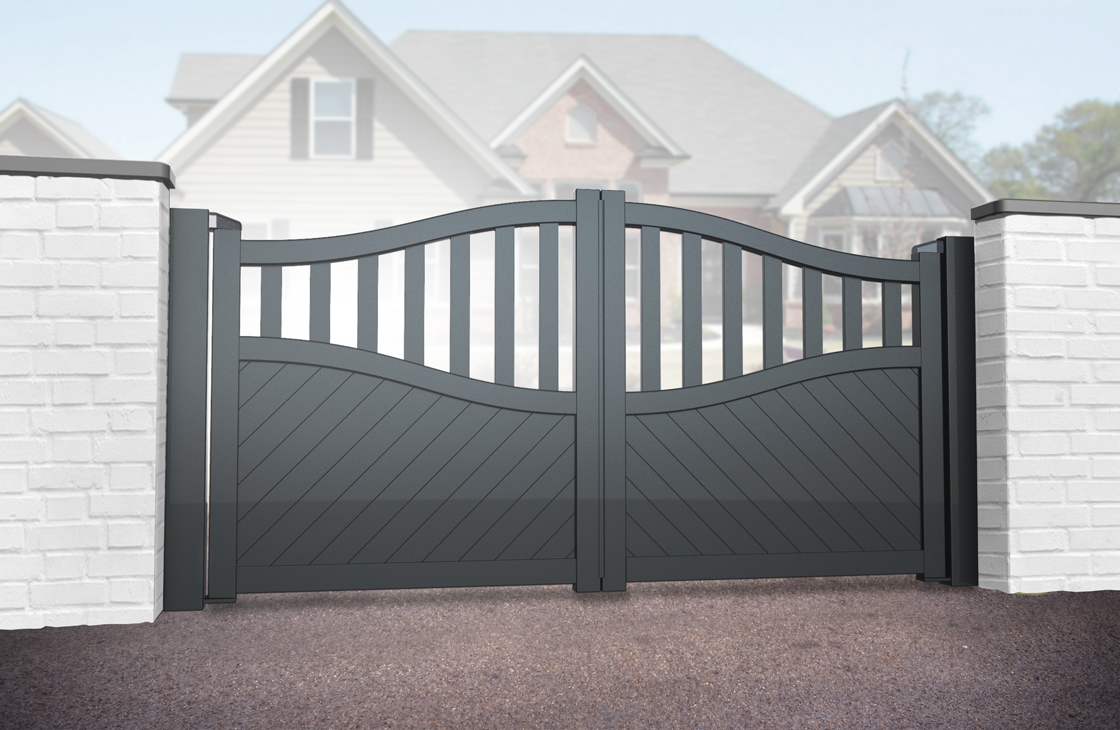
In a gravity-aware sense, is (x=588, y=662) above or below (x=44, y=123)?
below

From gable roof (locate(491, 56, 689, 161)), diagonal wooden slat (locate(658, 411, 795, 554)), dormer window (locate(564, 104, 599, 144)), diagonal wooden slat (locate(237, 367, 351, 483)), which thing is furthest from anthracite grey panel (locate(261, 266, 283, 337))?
dormer window (locate(564, 104, 599, 144))

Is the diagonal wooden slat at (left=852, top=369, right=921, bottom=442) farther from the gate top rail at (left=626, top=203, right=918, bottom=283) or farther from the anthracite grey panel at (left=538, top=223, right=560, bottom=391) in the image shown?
the anthracite grey panel at (left=538, top=223, right=560, bottom=391)

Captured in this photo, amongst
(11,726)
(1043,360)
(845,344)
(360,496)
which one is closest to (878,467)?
(845,344)

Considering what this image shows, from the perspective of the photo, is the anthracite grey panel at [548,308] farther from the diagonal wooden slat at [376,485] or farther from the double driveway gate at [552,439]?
the diagonal wooden slat at [376,485]

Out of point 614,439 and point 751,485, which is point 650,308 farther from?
point 751,485

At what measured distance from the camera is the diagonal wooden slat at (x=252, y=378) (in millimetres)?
3385

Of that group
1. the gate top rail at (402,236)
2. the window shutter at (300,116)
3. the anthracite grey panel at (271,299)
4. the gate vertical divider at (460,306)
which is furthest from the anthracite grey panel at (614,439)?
the window shutter at (300,116)

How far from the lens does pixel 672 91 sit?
84.0 ft

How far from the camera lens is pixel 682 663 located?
9.33ft

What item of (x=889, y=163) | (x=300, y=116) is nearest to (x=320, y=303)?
(x=300, y=116)

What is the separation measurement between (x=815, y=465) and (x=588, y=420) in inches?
44.7

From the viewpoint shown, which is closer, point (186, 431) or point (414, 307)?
point (186, 431)

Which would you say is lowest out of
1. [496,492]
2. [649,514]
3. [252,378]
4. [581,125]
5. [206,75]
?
[649,514]

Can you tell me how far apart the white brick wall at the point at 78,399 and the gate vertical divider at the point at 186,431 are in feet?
0.42
